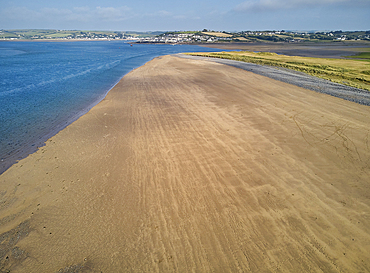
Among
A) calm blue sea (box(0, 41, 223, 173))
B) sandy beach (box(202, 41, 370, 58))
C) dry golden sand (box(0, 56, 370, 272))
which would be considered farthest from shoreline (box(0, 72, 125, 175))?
sandy beach (box(202, 41, 370, 58))

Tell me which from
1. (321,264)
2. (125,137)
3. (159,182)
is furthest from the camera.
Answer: (125,137)

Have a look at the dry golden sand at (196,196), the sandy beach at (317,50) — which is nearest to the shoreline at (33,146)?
the dry golden sand at (196,196)

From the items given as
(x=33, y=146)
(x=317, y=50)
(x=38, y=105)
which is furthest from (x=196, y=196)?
(x=317, y=50)

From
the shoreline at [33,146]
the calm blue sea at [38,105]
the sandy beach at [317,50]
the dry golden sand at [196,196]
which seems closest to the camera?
the dry golden sand at [196,196]

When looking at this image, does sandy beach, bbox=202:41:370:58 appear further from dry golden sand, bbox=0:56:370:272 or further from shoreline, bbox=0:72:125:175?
shoreline, bbox=0:72:125:175

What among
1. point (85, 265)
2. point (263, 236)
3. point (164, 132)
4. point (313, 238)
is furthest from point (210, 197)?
point (164, 132)

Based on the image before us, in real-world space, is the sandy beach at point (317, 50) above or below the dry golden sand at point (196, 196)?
above

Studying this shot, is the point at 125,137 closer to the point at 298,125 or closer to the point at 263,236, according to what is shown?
the point at 263,236

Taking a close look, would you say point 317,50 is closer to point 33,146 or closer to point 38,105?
point 38,105

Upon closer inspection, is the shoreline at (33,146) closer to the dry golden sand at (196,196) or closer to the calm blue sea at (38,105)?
the calm blue sea at (38,105)
